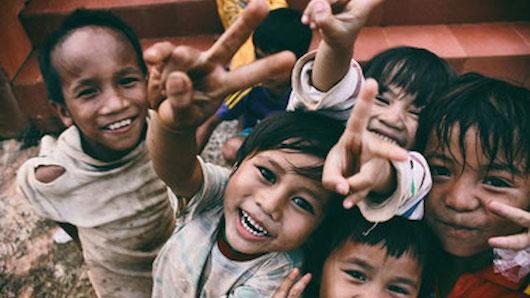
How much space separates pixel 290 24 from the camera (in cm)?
214

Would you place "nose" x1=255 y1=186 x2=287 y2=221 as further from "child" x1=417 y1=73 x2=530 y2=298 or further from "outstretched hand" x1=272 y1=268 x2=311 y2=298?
"child" x1=417 y1=73 x2=530 y2=298

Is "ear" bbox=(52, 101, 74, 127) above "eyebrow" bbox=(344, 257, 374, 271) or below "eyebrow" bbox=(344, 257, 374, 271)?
above

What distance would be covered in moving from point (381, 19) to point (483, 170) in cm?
224

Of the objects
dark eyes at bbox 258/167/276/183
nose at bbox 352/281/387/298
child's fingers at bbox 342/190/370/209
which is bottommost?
nose at bbox 352/281/387/298

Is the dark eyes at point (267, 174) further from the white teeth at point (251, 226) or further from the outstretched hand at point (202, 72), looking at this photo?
the outstretched hand at point (202, 72)

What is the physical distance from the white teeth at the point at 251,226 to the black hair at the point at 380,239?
0.73 feet

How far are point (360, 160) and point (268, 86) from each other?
1.31 m

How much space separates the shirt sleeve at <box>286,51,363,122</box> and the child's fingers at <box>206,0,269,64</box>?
278 millimetres

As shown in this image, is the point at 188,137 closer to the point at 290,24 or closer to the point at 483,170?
the point at 483,170

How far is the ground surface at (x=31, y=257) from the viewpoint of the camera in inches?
88.7

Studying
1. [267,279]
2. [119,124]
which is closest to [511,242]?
[267,279]

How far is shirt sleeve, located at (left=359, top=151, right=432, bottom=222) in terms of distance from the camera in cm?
91

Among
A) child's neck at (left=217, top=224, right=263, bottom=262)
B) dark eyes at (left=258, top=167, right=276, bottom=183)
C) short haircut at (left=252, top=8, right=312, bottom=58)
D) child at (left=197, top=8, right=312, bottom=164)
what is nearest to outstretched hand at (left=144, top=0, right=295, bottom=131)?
dark eyes at (left=258, top=167, right=276, bottom=183)

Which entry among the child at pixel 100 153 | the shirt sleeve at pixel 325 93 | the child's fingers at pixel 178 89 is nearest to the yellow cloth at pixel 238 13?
the child at pixel 100 153
